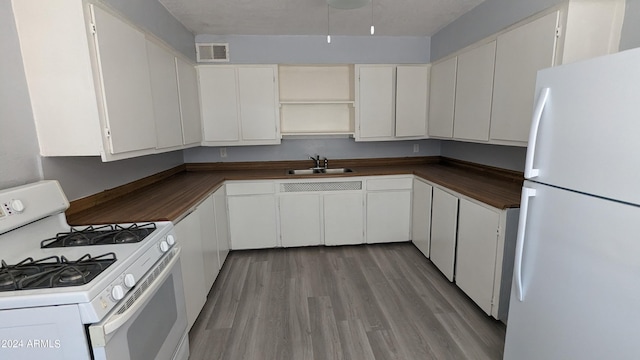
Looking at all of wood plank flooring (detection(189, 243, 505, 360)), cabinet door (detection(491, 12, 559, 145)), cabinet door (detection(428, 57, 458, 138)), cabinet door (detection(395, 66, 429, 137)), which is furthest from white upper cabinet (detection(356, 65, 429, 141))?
wood plank flooring (detection(189, 243, 505, 360))

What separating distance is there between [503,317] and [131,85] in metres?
2.88

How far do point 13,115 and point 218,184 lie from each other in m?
1.55

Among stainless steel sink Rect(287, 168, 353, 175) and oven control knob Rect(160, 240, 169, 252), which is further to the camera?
stainless steel sink Rect(287, 168, 353, 175)

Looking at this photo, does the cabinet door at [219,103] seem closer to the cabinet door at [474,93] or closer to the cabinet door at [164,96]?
the cabinet door at [164,96]

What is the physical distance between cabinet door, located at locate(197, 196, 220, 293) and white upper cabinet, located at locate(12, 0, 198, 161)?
779mm

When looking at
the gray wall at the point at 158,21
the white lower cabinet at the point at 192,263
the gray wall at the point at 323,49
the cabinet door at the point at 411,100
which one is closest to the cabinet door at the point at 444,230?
the cabinet door at the point at 411,100

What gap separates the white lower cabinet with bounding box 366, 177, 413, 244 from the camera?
10.9 feet

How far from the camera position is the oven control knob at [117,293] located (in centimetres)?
106

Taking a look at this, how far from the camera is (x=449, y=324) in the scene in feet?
6.92

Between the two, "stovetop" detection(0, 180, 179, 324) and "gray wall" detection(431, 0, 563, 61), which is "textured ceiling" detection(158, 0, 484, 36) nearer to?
"gray wall" detection(431, 0, 563, 61)

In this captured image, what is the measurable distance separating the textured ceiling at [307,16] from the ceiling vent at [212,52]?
5.3 inches

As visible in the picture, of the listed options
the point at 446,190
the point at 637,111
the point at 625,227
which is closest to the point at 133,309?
the point at 625,227

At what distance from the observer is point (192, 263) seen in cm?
204

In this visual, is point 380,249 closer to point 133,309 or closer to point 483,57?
point 483,57
